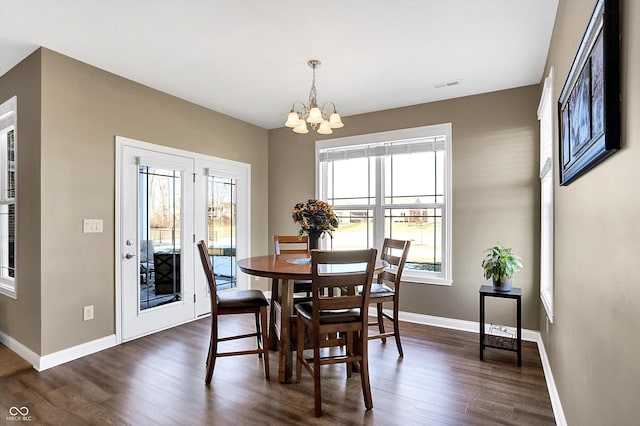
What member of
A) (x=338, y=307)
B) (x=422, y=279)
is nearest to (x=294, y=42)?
(x=338, y=307)

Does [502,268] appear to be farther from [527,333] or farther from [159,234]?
[159,234]

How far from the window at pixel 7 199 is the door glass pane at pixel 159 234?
109cm

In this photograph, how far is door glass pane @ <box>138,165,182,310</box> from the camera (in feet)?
11.8

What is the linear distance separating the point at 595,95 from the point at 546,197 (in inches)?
81.8

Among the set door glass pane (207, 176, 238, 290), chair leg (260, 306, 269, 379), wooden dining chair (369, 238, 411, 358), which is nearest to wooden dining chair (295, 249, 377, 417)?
chair leg (260, 306, 269, 379)

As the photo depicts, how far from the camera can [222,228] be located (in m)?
4.57

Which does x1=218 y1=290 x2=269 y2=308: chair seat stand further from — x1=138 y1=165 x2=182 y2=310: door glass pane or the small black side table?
the small black side table

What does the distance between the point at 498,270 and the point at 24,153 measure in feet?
13.8

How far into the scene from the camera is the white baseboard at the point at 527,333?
6.91 ft

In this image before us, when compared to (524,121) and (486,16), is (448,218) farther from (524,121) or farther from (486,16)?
(486,16)

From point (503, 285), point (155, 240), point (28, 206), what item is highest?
point (28, 206)

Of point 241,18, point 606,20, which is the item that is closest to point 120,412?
point 241,18

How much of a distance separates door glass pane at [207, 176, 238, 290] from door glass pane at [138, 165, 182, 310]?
0.49 metres

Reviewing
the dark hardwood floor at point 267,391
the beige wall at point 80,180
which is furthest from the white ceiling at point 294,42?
the dark hardwood floor at point 267,391
